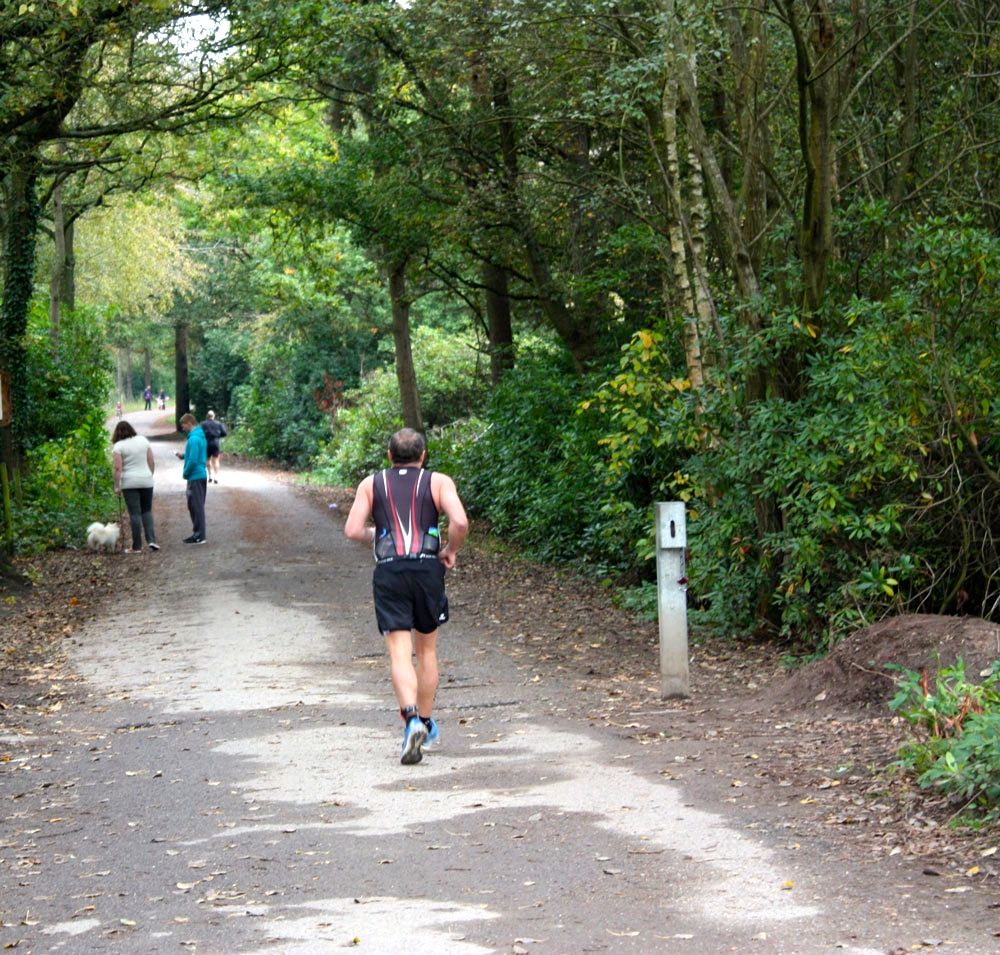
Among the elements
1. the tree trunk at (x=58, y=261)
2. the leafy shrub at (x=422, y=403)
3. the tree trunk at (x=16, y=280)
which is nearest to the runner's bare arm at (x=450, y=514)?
the tree trunk at (x=16, y=280)

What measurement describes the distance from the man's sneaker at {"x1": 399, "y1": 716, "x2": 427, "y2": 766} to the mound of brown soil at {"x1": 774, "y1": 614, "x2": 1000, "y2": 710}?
2.73 metres

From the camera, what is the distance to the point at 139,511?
2083 cm

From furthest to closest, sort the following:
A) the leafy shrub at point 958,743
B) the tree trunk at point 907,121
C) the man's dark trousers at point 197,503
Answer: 1. the man's dark trousers at point 197,503
2. the tree trunk at point 907,121
3. the leafy shrub at point 958,743

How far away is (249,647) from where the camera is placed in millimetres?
12789

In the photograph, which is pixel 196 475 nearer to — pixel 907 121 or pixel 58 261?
pixel 58 261

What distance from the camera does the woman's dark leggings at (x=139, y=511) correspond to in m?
20.3

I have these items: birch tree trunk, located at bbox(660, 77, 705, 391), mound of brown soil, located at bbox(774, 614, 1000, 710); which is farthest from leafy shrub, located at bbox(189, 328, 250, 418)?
mound of brown soil, located at bbox(774, 614, 1000, 710)

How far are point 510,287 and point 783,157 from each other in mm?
11394

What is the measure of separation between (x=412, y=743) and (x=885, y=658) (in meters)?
3.21

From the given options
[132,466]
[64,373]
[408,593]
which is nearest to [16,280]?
[132,466]

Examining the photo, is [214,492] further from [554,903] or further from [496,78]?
[554,903]

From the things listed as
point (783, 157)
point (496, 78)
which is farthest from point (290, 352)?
point (783, 157)

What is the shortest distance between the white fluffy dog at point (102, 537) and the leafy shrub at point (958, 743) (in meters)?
15.6

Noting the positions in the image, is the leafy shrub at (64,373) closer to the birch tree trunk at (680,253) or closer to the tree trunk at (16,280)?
the tree trunk at (16,280)
